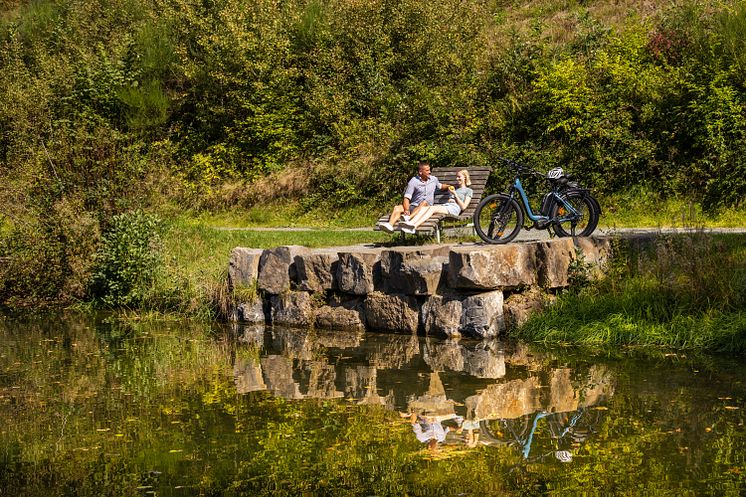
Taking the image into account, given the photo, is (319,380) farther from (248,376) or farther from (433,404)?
(433,404)

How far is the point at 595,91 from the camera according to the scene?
2105 centimetres

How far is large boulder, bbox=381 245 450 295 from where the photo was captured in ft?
43.9

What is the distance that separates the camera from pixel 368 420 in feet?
29.8

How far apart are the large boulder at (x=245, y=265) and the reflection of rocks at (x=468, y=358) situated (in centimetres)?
336

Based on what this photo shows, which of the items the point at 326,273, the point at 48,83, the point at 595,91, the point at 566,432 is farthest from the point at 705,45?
the point at 48,83

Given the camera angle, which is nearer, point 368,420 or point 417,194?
point 368,420

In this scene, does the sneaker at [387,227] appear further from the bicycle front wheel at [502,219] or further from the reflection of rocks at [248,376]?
the reflection of rocks at [248,376]

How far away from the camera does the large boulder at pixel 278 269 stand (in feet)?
48.8

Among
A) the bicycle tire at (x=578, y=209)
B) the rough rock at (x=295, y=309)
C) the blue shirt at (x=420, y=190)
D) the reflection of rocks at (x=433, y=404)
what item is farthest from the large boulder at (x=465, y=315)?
the reflection of rocks at (x=433, y=404)

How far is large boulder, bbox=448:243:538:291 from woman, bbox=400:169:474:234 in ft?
5.60

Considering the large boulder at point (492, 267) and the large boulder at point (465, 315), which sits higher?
the large boulder at point (492, 267)

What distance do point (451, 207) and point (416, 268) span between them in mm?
1923

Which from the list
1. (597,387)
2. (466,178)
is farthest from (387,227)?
(597,387)

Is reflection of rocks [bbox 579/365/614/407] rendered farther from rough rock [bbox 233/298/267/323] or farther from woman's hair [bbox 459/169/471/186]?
rough rock [bbox 233/298/267/323]
